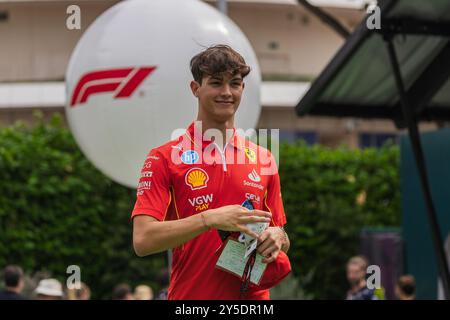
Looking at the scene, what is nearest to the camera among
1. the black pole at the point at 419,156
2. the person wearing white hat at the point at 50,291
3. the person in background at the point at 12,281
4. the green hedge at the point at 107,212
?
the black pole at the point at 419,156

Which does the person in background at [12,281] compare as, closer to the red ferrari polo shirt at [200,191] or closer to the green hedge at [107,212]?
the green hedge at [107,212]

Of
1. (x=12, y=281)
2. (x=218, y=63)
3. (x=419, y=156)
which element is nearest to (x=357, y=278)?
(x=419, y=156)

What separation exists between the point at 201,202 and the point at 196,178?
86mm

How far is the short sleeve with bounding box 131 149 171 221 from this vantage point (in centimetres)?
343

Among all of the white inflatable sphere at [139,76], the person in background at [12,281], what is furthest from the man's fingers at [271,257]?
the person in background at [12,281]

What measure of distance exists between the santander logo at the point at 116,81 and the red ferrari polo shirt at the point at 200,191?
11.9ft

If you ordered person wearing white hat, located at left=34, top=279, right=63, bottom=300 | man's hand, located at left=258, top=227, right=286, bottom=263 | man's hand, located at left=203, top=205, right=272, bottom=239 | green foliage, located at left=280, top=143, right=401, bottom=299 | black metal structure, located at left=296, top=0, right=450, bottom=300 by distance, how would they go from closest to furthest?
man's hand, located at left=203, top=205, right=272, bottom=239 → man's hand, located at left=258, top=227, right=286, bottom=263 → black metal structure, located at left=296, top=0, right=450, bottom=300 → person wearing white hat, located at left=34, top=279, right=63, bottom=300 → green foliage, located at left=280, top=143, right=401, bottom=299

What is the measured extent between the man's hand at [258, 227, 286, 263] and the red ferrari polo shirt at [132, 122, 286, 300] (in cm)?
15

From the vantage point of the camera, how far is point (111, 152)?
24.2ft

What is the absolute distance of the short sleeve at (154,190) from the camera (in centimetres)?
343

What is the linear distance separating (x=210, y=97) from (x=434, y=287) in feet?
32.0

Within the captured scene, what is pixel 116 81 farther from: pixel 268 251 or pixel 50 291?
pixel 268 251

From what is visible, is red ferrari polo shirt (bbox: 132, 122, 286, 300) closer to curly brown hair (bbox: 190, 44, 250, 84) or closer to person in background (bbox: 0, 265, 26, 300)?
curly brown hair (bbox: 190, 44, 250, 84)

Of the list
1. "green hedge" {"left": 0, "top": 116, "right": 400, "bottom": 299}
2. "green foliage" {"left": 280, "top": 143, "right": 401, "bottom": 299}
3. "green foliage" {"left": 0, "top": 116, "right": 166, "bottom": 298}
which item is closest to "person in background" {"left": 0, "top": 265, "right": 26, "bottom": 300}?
"green hedge" {"left": 0, "top": 116, "right": 400, "bottom": 299}
